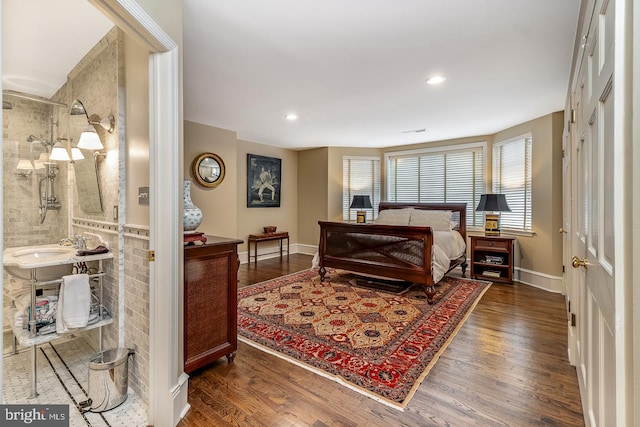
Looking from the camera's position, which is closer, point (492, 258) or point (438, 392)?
point (438, 392)

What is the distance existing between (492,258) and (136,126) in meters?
4.92

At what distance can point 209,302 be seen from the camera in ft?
6.98

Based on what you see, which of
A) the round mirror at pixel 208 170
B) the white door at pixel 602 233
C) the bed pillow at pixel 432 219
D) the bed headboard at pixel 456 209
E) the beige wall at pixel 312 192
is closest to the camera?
the white door at pixel 602 233

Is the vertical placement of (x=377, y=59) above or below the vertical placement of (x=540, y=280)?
above

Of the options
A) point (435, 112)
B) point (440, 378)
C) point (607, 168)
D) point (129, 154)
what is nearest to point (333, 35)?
point (129, 154)

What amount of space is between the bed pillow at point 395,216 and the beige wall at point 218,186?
284cm

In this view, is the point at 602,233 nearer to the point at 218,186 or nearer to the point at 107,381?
the point at 107,381

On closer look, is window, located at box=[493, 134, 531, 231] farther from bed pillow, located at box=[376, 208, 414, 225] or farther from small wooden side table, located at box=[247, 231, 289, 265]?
small wooden side table, located at box=[247, 231, 289, 265]

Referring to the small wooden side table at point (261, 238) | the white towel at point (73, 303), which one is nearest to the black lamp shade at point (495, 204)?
the small wooden side table at point (261, 238)

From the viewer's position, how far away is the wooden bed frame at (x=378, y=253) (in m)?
3.60

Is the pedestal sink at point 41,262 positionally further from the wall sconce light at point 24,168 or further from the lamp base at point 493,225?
the lamp base at point 493,225

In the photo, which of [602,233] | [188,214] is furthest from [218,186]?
[602,233]

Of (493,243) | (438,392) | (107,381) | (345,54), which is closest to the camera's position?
(107,381)

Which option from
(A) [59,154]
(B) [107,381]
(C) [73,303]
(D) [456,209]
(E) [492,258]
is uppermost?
(A) [59,154]
